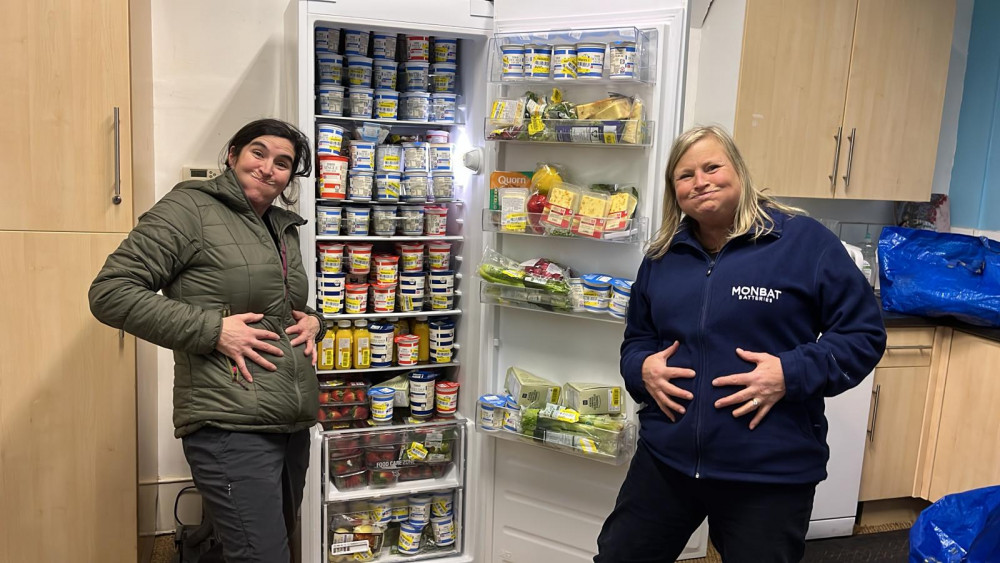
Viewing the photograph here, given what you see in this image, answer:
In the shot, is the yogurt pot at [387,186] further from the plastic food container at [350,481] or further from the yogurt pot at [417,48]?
the plastic food container at [350,481]

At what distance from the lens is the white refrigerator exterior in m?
2.46

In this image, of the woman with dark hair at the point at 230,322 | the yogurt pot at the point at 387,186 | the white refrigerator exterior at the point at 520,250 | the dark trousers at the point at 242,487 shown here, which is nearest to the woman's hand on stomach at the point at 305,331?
the woman with dark hair at the point at 230,322

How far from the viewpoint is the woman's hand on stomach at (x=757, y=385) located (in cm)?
165

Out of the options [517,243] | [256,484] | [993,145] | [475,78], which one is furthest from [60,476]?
[993,145]

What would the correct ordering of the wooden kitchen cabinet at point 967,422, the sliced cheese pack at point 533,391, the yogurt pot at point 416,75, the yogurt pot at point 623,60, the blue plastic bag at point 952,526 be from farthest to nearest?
the wooden kitchen cabinet at point 967,422 < the yogurt pot at point 416,75 < the sliced cheese pack at point 533,391 < the yogurt pot at point 623,60 < the blue plastic bag at point 952,526

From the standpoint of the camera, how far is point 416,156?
2822 millimetres

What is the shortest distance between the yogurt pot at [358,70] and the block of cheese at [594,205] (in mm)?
961

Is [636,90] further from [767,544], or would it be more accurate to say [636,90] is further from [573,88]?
[767,544]

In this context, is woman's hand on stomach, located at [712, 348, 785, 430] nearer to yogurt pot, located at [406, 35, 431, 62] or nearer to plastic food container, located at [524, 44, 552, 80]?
plastic food container, located at [524, 44, 552, 80]

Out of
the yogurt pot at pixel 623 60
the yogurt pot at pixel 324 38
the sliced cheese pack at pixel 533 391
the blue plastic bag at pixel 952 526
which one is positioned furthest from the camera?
the yogurt pot at pixel 324 38

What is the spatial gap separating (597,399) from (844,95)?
1818 mm

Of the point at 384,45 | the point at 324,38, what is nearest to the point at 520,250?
the point at 384,45

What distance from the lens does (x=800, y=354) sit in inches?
65.2

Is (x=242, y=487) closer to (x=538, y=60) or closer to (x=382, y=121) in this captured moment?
(x=382, y=121)
